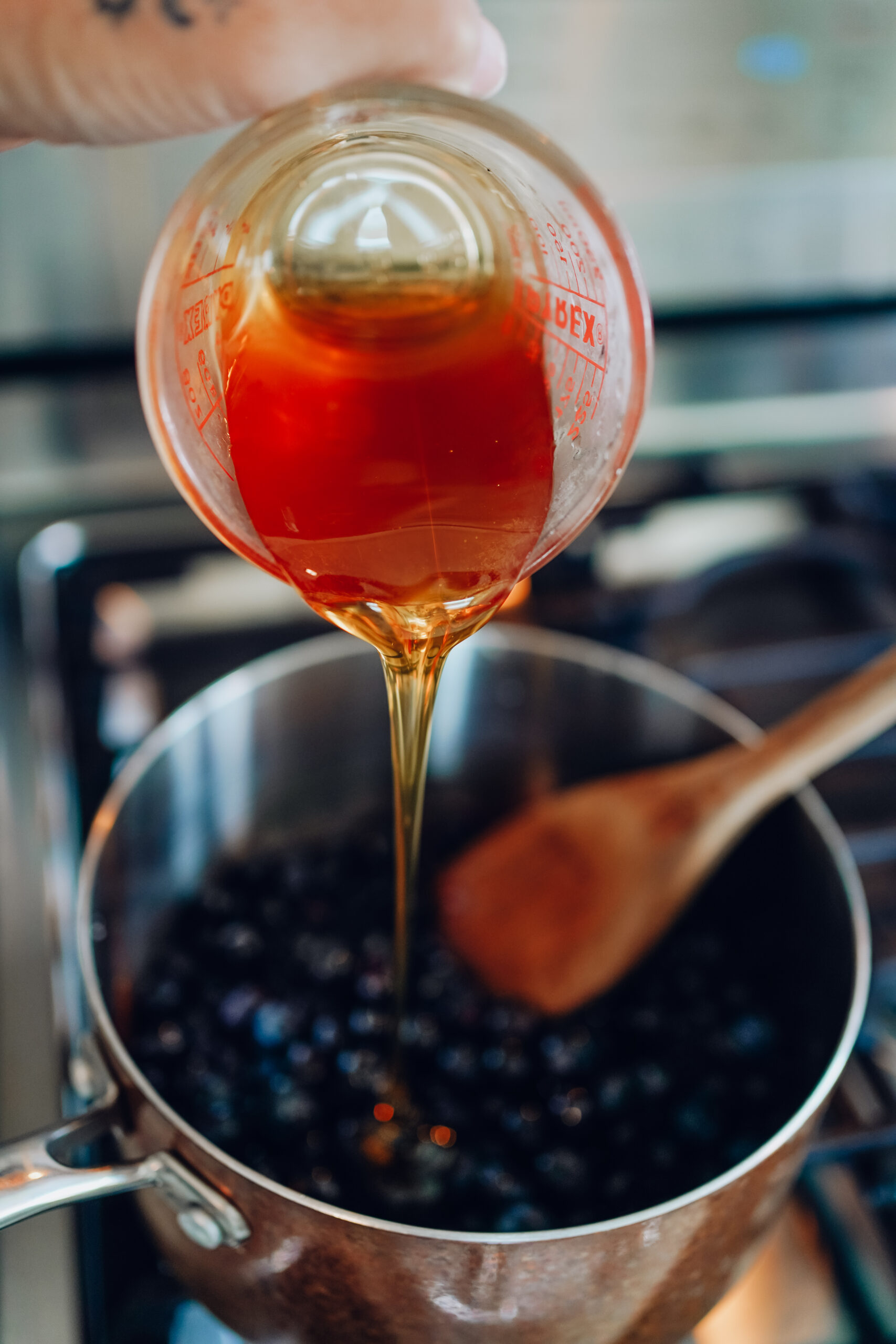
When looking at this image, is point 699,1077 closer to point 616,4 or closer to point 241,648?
point 241,648

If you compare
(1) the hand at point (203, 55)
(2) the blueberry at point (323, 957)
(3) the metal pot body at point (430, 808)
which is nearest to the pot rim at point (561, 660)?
(3) the metal pot body at point (430, 808)

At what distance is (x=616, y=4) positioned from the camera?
69 cm

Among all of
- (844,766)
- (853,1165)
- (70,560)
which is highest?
(70,560)

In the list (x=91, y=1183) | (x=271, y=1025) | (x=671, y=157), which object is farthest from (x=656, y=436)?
(x=91, y=1183)

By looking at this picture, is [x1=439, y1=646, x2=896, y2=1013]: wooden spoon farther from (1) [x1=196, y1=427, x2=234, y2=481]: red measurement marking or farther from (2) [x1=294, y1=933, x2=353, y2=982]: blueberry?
(1) [x1=196, y1=427, x2=234, y2=481]: red measurement marking

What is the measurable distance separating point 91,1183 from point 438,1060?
23 centimetres

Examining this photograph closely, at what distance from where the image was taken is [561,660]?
632mm

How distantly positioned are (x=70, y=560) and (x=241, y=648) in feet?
0.41

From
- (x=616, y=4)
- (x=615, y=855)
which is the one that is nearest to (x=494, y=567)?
(x=615, y=855)

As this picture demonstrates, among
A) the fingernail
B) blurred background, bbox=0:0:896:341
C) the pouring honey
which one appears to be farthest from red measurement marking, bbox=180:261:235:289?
blurred background, bbox=0:0:896:341

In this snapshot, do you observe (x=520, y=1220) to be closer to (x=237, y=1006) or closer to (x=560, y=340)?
(x=237, y=1006)

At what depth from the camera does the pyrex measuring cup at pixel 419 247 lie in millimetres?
399

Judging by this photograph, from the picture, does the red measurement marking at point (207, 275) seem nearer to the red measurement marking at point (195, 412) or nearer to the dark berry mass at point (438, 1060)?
the red measurement marking at point (195, 412)

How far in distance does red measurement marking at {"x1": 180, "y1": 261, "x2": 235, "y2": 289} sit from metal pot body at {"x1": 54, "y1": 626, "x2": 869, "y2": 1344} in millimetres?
213
